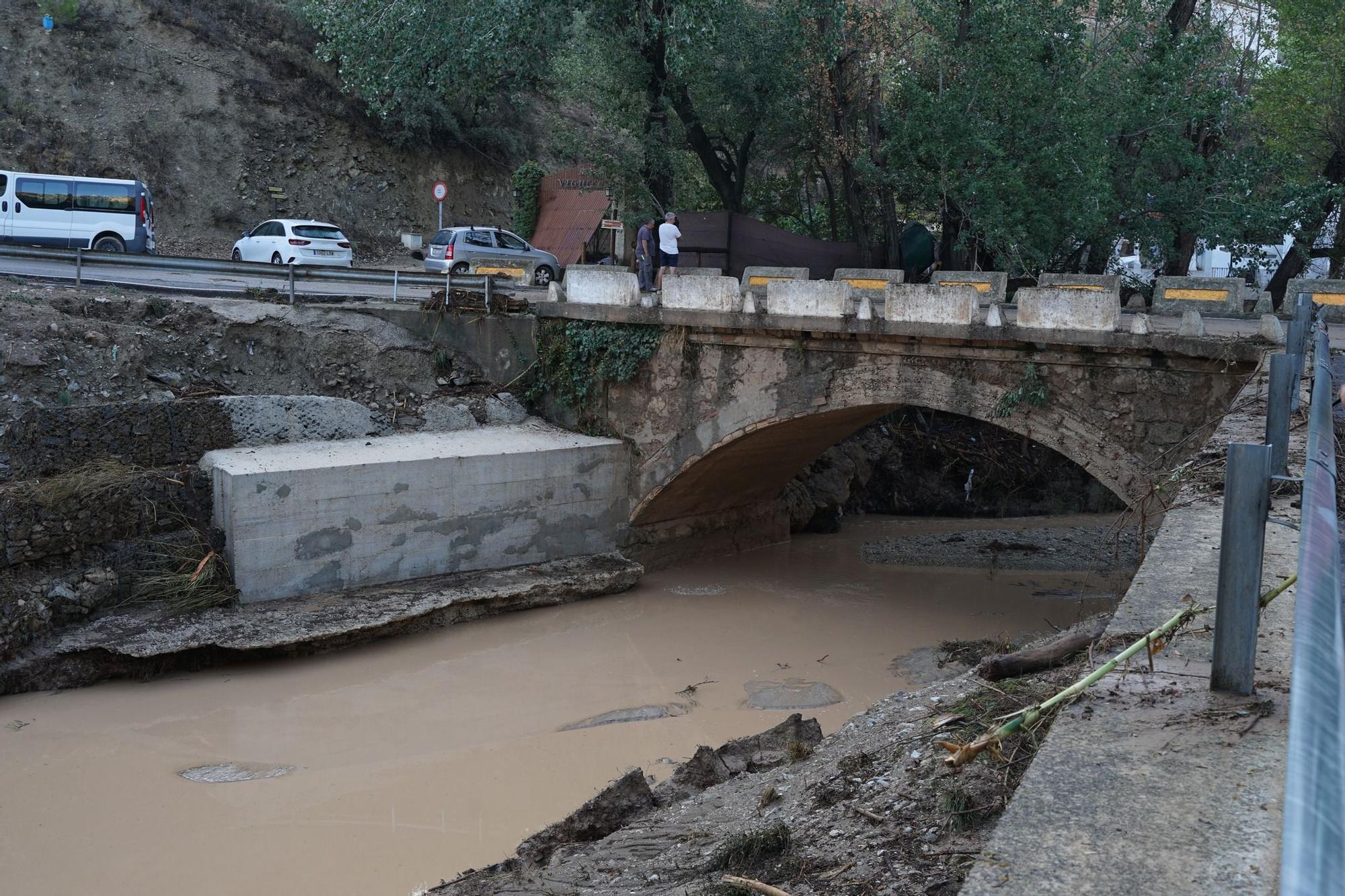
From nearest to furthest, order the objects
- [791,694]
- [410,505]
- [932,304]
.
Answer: [791,694], [932,304], [410,505]

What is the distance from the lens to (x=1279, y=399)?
457 centimetres

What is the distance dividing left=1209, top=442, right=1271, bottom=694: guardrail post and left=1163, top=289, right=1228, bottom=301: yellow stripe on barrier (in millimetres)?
12640

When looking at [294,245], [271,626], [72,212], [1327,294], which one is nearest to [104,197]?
[72,212]

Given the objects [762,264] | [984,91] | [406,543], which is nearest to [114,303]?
[406,543]

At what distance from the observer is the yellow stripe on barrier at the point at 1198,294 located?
14320 millimetres

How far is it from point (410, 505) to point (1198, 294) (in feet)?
33.8

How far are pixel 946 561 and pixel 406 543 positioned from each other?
813cm

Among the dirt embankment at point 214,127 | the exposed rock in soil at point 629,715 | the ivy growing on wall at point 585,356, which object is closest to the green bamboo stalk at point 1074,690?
the exposed rock in soil at point 629,715

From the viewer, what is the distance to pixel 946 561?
1691 centimetres

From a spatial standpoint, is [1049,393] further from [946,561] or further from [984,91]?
[984,91]

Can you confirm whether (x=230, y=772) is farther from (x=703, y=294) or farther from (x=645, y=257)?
(x=645, y=257)

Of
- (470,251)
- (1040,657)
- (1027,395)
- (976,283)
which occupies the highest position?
(470,251)

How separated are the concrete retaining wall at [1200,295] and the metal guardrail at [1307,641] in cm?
1081

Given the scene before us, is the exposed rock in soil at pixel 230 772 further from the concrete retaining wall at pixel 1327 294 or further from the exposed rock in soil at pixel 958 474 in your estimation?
the exposed rock in soil at pixel 958 474
